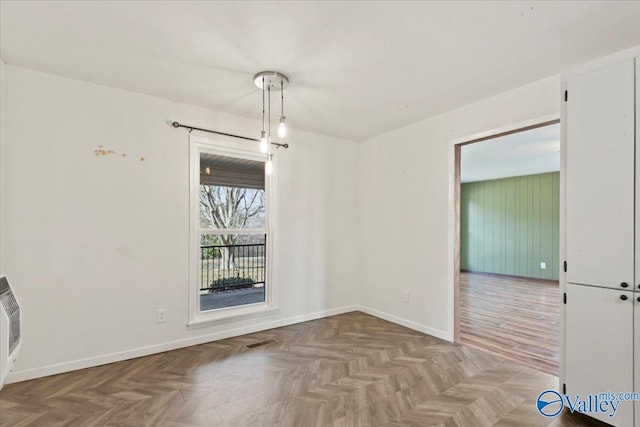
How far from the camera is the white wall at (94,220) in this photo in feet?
8.30

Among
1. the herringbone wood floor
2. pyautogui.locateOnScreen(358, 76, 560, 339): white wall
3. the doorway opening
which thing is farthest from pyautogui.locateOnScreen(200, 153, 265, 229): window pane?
the doorway opening

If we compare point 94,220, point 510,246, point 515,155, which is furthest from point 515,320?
point 94,220

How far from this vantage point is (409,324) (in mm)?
3801

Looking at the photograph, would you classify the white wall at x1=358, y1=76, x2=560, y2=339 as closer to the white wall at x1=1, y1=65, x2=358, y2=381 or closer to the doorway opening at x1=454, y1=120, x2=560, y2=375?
the doorway opening at x1=454, y1=120, x2=560, y2=375

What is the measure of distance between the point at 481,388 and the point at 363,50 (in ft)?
8.79

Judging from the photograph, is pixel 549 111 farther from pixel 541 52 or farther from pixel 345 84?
pixel 345 84

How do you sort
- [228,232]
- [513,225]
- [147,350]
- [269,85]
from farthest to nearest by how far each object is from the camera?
[513,225], [228,232], [147,350], [269,85]

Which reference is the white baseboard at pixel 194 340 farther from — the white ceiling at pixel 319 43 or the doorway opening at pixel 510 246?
the white ceiling at pixel 319 43

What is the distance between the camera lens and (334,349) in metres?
3.15

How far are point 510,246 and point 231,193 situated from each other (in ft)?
23.5

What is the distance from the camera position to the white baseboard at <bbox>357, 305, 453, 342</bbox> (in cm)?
340

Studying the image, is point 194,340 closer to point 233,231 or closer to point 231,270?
point 231,270

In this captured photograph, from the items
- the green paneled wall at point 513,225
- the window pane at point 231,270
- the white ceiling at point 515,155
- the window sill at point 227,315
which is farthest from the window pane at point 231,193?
the green paneled wall at point 513,225

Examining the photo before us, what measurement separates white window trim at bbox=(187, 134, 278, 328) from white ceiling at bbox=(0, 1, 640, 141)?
2.00 ft
